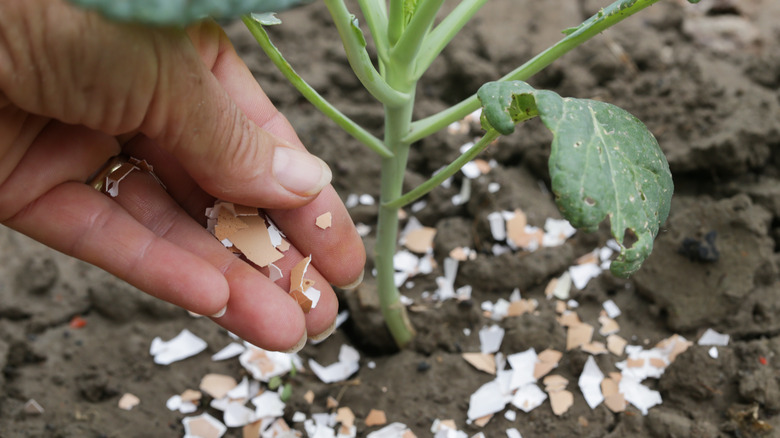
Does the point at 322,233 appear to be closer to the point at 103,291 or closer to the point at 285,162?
the point at 285,162

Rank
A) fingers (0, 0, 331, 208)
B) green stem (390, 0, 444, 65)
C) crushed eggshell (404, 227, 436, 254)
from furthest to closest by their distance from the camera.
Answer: crushed eggshell (404, 227, 436, 254)
green stem (390, 0, 444, 65)
fingers (0, 0, 331, 208)

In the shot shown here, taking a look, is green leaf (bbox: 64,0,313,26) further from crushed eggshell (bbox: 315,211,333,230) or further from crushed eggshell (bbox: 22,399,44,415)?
crushed eggshell (bbox: 22,399,44,415)

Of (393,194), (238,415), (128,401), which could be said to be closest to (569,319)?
(393,194)

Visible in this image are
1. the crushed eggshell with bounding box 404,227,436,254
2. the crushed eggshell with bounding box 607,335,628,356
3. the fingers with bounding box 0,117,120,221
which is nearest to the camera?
the fingers with bounding box 0,117,120,221

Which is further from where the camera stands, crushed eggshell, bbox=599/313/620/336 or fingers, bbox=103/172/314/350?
crushed eggshell, bbox=599/313/620/336

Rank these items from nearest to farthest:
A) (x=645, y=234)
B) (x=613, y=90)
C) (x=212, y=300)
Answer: (x=645, y=234) → (x=212, y=300) → (x=613, y=90)

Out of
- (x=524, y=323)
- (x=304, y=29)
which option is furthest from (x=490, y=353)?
(x=304, y=29)

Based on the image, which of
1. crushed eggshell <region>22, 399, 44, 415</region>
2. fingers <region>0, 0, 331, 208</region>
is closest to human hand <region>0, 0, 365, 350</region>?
fingers <region>0, 0, 331, 208</region>
